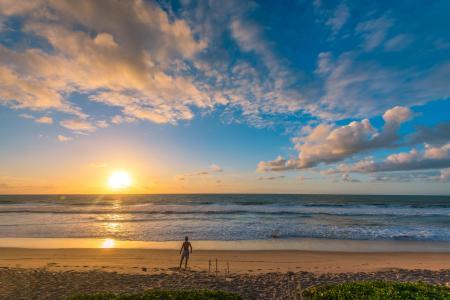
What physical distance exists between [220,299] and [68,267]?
33.4 feet

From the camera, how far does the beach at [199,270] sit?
37.0 ft

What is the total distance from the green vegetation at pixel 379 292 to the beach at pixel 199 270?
978 mm

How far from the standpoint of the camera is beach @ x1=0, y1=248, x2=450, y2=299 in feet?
37.0

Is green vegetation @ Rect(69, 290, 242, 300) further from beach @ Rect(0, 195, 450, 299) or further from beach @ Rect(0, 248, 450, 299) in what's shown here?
beach @ Rect(0, 195, 450, 299)

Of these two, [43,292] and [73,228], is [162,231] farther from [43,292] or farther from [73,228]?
[43,292]

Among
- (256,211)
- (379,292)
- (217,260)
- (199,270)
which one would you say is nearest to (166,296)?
(199,270)

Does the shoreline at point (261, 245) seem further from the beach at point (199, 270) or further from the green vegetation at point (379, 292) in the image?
the green vegetation at point (379, 292)

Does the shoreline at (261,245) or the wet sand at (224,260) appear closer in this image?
the wet sand at (224,260)

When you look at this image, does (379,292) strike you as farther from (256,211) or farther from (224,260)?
(256,211)

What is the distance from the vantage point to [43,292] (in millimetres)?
10641

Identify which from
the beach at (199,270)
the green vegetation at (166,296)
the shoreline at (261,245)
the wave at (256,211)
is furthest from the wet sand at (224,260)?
the wave at (256,211)

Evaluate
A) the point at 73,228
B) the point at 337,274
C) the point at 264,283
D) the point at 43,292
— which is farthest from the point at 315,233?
the point at 73,228

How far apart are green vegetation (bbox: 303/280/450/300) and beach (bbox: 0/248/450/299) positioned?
978mm

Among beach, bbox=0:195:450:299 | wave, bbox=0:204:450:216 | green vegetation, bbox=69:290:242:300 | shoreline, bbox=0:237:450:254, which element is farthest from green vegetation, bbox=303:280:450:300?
wave, bbox=0:204:450:216
